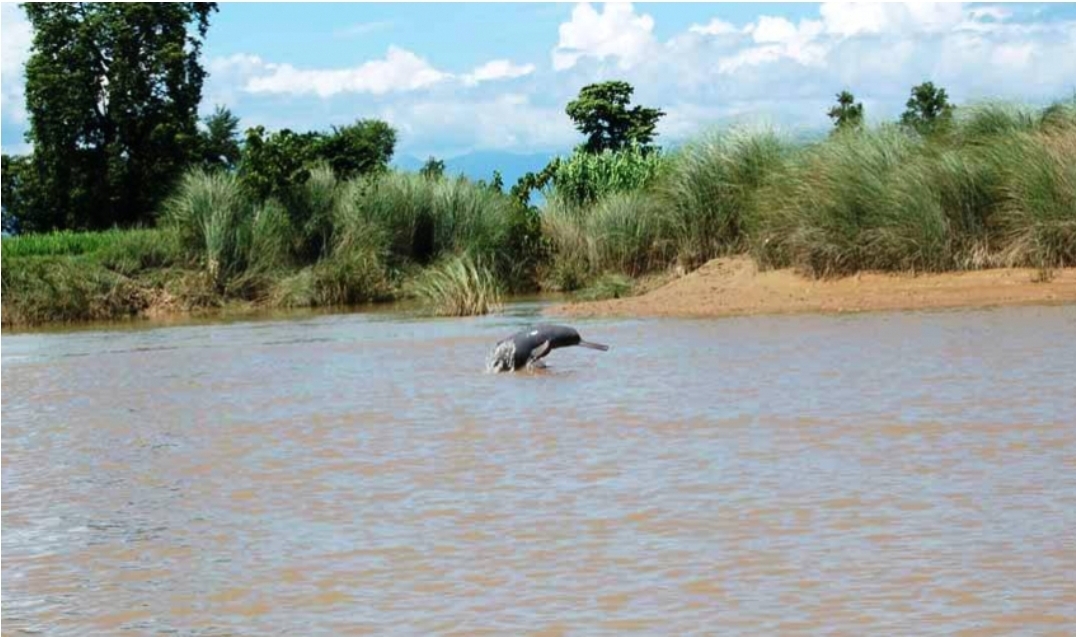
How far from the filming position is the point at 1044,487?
1012 centimetres

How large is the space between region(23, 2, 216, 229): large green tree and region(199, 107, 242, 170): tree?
1.37 meters

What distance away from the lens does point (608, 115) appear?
2181 inches

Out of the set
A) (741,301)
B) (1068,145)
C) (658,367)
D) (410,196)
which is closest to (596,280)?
(410,196)

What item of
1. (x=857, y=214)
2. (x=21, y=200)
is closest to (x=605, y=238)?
(x=857, y=214)

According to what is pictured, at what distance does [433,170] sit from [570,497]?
31030mm

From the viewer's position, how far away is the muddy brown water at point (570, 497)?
26.4ft

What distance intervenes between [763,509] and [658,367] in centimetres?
831

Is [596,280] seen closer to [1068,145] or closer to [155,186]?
[1068,145]

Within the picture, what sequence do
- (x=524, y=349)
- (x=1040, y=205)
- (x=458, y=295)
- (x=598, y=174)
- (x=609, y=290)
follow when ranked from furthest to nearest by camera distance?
(x=598, y=174) → (x=609, y=290) → (x=458, y=295) → (x=1040, y=205) → (x=524, y=349)

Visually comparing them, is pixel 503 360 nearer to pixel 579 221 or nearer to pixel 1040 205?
pixel 1040 205

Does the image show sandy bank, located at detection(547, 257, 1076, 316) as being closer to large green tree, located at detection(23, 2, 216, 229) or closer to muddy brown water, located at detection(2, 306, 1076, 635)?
muddy brown water, located at detection(2, 306, 1076, 635)

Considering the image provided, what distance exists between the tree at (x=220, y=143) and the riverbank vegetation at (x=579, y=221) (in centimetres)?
974

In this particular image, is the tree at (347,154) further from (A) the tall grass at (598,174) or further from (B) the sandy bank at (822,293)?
(B) the sandy bank at (822,293)

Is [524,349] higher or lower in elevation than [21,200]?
lower
